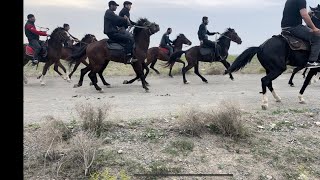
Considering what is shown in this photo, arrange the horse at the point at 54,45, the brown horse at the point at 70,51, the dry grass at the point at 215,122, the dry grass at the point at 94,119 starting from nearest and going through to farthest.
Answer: the dry grass at the point at 94,119 → the dry grass at the point at 215,122 → the horse at the point at 54,45 → the brown horse at the point at 70,51

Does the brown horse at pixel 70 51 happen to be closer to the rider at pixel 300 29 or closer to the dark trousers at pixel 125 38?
the dark trousers at pixel 125 38

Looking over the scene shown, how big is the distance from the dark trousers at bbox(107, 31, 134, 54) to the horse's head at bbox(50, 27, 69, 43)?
15.3ft

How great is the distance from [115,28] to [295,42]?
6.17 metres

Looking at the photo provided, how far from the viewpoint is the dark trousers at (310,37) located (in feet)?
33.2

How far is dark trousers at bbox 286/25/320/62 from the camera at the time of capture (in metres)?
10.1

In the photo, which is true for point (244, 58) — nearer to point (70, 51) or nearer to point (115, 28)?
point (115, 28)

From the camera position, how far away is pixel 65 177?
5.62m

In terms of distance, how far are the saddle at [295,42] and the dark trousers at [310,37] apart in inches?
3.9

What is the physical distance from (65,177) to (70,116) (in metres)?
3.02

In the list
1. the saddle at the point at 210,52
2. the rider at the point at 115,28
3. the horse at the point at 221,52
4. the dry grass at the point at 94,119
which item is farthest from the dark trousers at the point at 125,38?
the dry grass at the point at 94,119

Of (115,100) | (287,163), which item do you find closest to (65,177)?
(287,163)

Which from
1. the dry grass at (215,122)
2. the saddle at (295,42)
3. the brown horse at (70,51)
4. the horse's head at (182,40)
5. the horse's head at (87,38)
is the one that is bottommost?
the brown horse at (70,51)

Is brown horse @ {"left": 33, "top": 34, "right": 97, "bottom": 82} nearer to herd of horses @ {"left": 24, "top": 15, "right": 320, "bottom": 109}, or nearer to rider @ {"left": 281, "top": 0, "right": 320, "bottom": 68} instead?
herd of horses @ {"left": 24, "top": 15, "right": 320, "bottom": 109}

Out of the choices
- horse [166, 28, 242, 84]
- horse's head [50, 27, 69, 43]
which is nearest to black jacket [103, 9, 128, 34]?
horse's head [50, 27, 69, 43]
